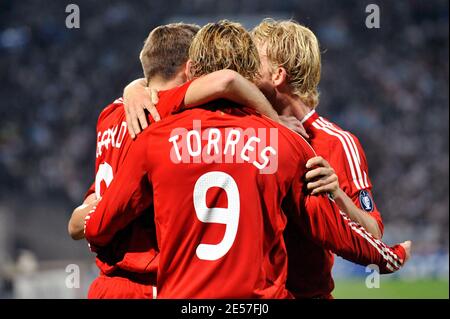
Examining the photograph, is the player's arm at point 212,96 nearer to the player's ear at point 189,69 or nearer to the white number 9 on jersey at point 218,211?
the player's ear at point 189,69

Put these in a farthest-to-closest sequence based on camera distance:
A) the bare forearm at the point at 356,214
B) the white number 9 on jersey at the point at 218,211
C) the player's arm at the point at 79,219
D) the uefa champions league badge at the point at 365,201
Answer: the uefa champions league badge at the point at 365,201
the player's arm at the point at 79,219
the bare forearm at the point at 356,214
the white number 9 on jersey at the point at 218,211

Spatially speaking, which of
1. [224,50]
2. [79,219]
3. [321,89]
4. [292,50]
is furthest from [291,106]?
[321,89]

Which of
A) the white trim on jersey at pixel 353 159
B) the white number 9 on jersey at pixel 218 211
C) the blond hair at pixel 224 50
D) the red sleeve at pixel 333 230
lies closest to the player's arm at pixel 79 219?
the white number 9 on jersey at pixel 218 211

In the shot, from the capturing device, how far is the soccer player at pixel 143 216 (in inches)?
125

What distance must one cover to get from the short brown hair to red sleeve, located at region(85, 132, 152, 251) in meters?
0.51

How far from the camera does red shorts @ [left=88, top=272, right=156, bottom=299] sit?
3.29 m

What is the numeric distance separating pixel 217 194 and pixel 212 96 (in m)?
0.36

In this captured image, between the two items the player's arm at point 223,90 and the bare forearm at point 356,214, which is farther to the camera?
the bare forearm at point 356,214

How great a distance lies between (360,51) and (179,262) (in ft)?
46.8

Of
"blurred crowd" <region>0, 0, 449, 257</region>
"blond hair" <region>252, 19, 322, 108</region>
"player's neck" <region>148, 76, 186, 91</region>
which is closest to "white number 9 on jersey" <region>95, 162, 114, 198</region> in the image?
"player's neck" <region>148, 76, 186, 91</region>

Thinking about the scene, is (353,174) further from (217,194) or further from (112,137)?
(112,137)

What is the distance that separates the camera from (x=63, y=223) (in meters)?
13.2

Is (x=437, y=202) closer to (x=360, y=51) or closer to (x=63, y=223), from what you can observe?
(x=360, y=51)

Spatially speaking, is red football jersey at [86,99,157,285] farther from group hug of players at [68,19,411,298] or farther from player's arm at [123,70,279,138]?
player's arm at [123,70,279,138]
